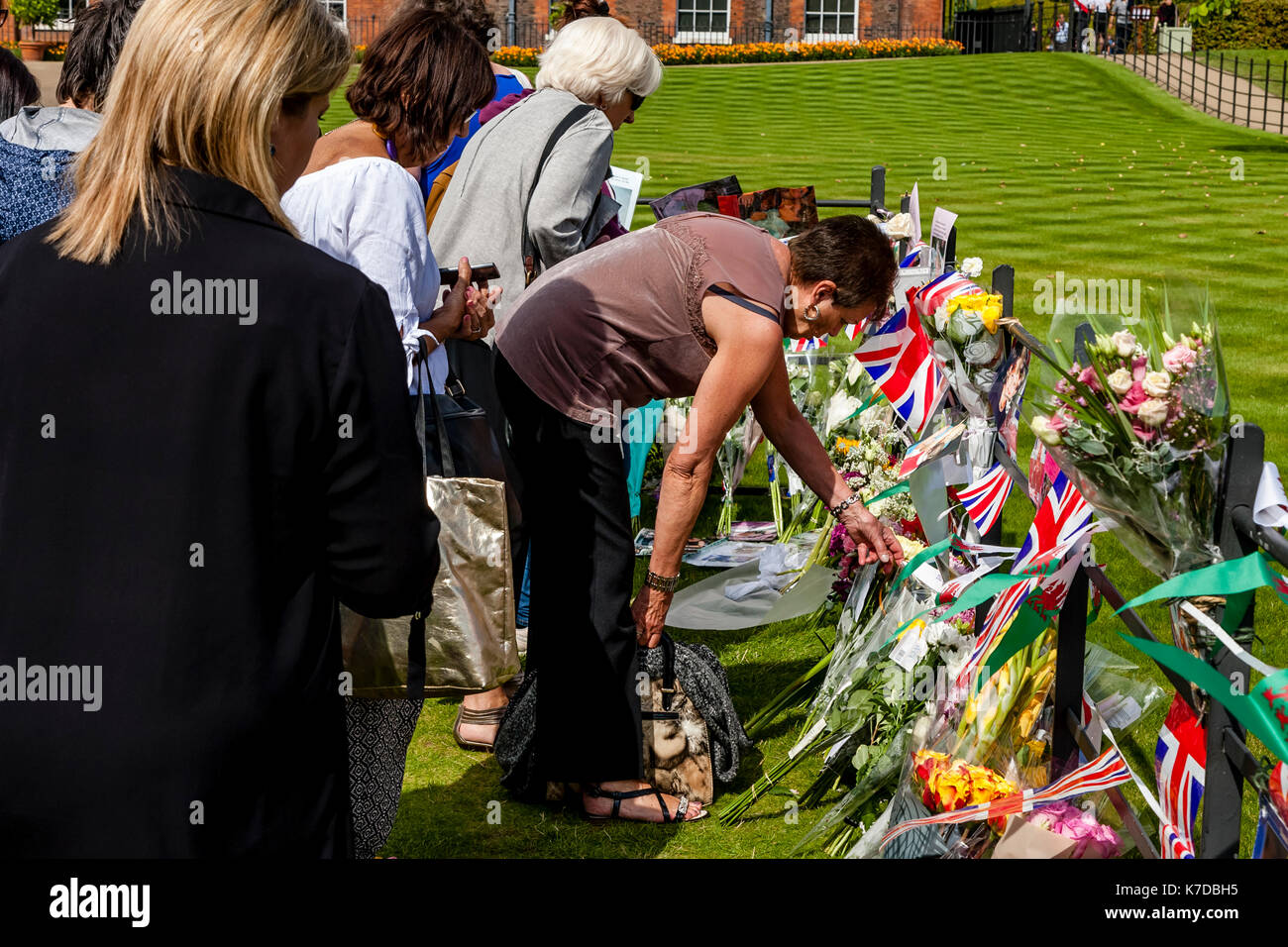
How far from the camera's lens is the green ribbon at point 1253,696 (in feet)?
6.68

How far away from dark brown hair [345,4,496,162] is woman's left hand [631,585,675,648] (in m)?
1.29

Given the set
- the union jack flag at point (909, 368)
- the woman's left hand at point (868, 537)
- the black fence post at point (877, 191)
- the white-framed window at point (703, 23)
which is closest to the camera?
the woman's left hand at point (868, 537)

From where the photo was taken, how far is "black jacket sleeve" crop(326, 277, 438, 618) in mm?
1734

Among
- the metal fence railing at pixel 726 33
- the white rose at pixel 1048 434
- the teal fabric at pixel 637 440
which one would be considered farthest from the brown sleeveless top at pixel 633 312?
the metal fence railing at pixel 726 33

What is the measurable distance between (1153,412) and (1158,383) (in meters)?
0.05

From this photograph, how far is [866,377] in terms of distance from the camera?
225 inches

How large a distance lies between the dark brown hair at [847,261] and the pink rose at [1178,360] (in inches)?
41.0

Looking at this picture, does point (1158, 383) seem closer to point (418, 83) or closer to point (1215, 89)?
point (418, 83)

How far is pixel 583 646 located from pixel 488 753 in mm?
906

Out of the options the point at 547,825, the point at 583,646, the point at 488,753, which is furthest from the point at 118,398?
the point at 488,753

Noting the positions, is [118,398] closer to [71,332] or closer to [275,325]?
[71,332]

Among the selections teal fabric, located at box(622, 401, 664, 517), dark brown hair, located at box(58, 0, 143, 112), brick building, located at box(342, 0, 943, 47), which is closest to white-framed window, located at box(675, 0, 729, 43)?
brick building, located at box(342, 0, 943, 47)

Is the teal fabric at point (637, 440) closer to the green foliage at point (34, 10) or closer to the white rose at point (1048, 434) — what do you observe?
the white rose at point (1048, 434)

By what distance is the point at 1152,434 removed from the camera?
7.67ft
